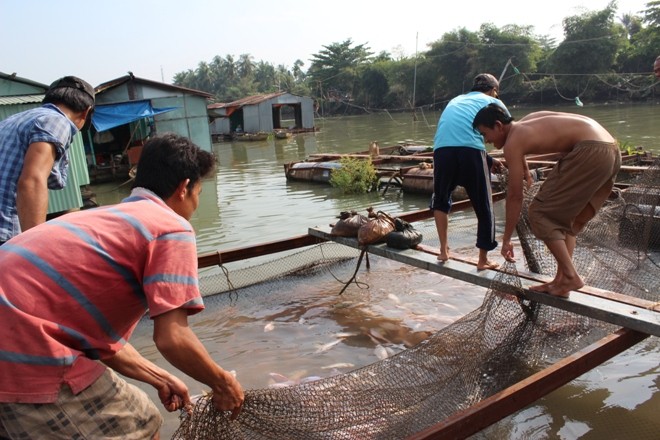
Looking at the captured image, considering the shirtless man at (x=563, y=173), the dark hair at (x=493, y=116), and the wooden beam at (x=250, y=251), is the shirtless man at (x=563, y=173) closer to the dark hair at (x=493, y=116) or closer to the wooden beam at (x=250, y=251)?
the dark hair at (x=493, y=116)

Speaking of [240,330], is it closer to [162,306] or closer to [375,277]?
[375,277]

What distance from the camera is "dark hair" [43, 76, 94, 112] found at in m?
3.24

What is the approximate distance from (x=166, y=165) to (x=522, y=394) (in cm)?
213

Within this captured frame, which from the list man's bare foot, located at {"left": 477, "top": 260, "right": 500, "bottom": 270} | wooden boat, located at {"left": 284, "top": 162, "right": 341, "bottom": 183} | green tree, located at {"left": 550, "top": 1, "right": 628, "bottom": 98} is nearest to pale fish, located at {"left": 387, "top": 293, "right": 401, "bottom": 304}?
man's bare foot, located at {"left": 477, "top": 260, "right": 500, "bottom": 270}

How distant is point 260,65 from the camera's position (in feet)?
334

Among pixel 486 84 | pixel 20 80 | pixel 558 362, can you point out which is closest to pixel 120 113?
pixel 20 80

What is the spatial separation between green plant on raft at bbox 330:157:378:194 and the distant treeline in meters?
21.0

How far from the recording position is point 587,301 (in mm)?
3645

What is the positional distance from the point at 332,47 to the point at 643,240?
228 ft

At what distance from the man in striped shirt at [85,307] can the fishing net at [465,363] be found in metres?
0.59

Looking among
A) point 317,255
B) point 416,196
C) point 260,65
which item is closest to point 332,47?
point 260,65

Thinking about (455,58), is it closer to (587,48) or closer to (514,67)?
(587,48)

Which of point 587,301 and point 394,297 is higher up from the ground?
point 587,301

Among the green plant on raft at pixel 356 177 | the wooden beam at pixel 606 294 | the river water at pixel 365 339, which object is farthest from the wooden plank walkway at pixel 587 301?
the green plant on raft at pixel 356 177
